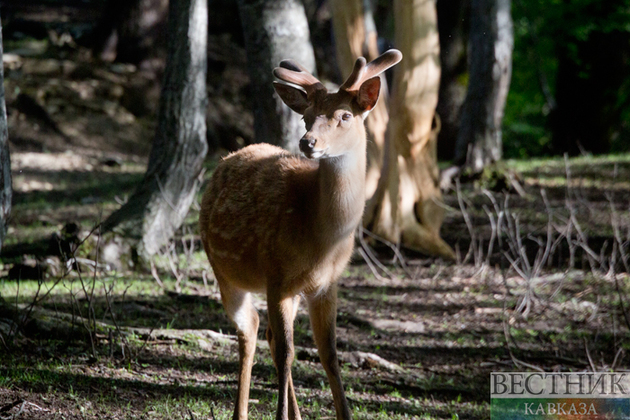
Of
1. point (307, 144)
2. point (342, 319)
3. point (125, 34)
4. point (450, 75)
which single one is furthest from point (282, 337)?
point (450, 75)

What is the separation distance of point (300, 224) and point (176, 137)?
4785 millimetres

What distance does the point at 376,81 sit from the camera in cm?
461

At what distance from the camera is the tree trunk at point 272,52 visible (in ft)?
26.3

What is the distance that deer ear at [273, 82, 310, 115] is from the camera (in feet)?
15.9

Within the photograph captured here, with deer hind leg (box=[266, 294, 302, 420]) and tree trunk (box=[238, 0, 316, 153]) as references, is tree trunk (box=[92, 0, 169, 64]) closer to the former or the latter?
tree trunk (box=[238, 0, 316, 153])

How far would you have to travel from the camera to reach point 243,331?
5.01 meters

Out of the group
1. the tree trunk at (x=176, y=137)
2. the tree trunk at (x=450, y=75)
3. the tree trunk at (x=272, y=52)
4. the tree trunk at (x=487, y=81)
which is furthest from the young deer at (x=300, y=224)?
the tree trunk at (x=450, y=75)

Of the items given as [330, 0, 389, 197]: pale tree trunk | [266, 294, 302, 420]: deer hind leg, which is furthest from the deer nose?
[330, 0, 389, 197]: pale tree trunk

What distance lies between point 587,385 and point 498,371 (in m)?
0.76

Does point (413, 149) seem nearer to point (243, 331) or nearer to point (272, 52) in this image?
point (272, 52)

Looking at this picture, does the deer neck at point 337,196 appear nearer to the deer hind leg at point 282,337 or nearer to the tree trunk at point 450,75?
the deer hind leg at point 282,337

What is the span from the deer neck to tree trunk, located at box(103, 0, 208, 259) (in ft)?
15.1

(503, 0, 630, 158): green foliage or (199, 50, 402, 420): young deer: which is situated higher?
(503, 0, 630, 158): green foliage

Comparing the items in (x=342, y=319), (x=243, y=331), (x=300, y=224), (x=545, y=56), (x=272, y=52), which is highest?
(x=545, y=56)
